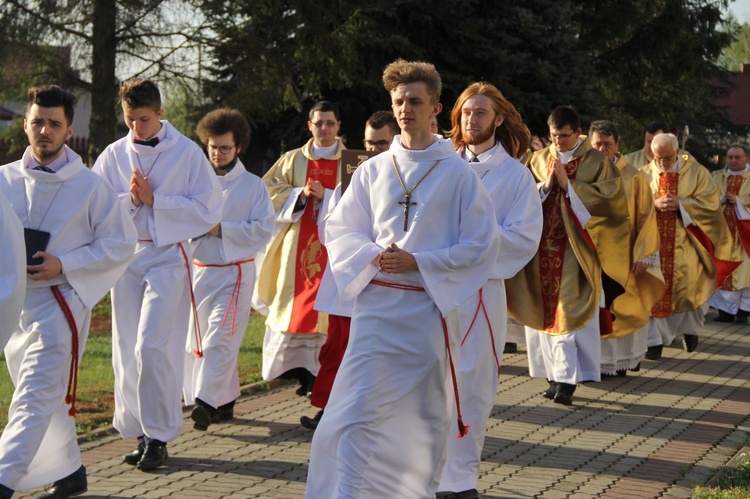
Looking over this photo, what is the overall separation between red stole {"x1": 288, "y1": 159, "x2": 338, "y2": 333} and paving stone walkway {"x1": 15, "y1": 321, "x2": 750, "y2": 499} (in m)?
0.83

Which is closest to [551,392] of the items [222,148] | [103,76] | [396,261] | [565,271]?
[565,271]

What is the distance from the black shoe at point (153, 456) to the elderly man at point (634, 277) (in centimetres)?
506

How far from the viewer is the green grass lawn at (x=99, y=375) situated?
8852 mm

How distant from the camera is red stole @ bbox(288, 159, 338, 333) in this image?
9930 millimetres

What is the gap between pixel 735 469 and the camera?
24.3 feet

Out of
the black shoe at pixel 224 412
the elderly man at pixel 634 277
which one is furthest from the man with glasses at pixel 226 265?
the elderly man at pixel 634 277

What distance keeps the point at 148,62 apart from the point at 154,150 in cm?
973

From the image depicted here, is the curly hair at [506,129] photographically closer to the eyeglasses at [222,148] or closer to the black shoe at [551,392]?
the eyeglasses at [222,148]

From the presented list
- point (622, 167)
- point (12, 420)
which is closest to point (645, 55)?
point (622, 167)

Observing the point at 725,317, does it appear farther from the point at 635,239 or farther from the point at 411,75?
the point at 411,75

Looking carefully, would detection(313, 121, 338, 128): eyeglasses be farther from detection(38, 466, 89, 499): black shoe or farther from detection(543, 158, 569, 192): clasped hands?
detection(38, 466, 89, 499): black shoe

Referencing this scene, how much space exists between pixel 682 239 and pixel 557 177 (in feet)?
14.3

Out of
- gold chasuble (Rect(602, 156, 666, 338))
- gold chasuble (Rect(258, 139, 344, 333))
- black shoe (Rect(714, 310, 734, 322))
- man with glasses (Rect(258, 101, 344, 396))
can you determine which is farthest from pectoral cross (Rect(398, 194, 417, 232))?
black shoe (Rect(714, 310, 734, 322))

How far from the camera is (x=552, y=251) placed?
10352 millimetres
